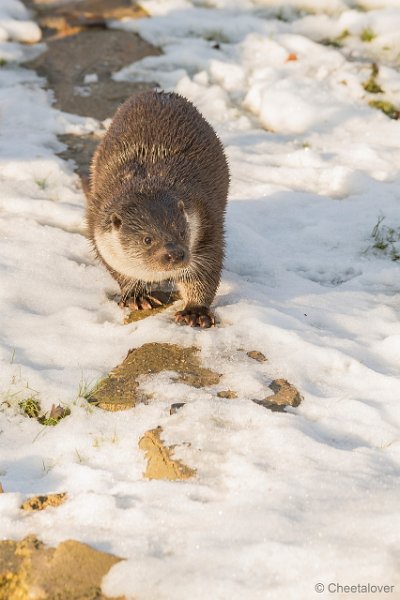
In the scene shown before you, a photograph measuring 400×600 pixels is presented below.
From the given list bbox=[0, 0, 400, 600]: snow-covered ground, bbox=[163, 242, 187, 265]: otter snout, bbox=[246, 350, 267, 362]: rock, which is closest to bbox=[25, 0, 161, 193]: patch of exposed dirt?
bbox=[0, 0, 400, 600]: snow-covered ground

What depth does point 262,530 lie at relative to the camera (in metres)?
2.43

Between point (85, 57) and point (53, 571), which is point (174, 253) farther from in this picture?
point (85, 57)

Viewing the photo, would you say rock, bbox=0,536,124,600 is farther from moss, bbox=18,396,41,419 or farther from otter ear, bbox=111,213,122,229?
otter ear, bbox=111,213,122,229

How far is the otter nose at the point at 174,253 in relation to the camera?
3717 millimetres

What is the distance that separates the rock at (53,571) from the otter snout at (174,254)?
1.64m

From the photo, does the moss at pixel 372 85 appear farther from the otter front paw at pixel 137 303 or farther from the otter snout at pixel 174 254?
the otter snout at pixel 174 254

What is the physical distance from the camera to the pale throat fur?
12.9 ft

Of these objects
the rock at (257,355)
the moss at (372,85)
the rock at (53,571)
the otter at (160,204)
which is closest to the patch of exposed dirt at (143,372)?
the rock at (257,355)

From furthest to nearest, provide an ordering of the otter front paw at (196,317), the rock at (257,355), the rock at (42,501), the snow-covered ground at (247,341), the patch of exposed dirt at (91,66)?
the patch of exposed dirt at (91,66) → the otter front paw at (196,317) → the rock at (257,355) → the rock at (42,501) → the snow-covered ground at (247,341)

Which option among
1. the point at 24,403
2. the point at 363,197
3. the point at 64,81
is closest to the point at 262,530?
the point at 24,403

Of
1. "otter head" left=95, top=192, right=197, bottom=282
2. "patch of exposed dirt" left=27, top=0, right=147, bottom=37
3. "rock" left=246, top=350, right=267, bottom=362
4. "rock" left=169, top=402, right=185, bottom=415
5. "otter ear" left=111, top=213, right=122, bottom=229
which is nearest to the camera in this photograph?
"rock" left=169, top=402, right=185, bottom=415

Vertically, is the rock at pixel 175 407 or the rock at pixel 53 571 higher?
the rock at pixel 53 571

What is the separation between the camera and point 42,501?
264 centimetres

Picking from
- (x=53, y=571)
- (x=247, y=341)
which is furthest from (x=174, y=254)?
(x=53, y=571)
